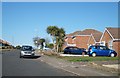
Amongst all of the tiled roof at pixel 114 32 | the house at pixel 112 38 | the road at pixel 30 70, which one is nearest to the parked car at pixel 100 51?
the house at pixel 112 38

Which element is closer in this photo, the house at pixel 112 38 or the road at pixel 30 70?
the road at pixel 30 70

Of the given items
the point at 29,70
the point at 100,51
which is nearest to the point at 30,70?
the point at 29,70

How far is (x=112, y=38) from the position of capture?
44.0 m

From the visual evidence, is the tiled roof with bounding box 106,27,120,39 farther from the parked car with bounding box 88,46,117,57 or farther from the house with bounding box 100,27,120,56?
the parked car with bounding box 88,46,117,57

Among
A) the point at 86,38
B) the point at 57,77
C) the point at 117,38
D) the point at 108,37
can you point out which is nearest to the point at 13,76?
the point at 57,77

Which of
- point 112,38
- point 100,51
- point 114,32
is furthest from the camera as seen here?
point 114,32

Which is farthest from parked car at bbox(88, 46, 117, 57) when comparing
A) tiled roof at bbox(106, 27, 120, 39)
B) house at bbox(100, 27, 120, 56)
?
tiled roof at bbox(106, 27, 120, 39)

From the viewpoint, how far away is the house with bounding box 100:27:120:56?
140 feet

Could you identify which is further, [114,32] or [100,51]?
[114,32]

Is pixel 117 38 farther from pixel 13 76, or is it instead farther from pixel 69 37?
pixel 69 37

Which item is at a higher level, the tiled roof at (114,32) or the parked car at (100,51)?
the tiled roof at (114,32)

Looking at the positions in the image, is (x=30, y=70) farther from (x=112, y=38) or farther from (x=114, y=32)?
(x=114, y=32)

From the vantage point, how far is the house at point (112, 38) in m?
42.8

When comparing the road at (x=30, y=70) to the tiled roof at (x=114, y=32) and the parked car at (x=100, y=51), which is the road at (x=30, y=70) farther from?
the tiled roof at (x=114, y=32)
